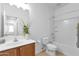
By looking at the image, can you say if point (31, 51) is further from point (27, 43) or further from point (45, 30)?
point (45, 30)

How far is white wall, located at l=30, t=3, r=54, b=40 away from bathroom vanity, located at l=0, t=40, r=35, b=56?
13 centimetres

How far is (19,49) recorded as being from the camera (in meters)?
1.42

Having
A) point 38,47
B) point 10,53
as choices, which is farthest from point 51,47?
point 10,53

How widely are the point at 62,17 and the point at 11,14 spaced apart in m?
0.71

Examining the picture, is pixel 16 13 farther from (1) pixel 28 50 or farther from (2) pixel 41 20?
(1) pixel 28 50

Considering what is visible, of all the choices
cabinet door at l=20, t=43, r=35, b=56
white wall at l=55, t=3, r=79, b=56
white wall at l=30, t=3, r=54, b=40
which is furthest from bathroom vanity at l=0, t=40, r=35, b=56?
white wall at l=55, t=3, r=79, b=56

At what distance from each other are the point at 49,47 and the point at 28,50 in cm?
30

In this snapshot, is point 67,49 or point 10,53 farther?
point 67,49

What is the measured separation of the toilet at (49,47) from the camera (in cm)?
147

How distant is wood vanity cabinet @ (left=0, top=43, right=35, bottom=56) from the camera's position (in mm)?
1312

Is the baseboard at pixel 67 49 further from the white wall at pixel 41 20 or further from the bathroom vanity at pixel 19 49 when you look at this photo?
the bathroom vanity at pixel 19 49

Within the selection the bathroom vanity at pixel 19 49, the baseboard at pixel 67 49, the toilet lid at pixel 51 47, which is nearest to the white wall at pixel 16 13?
the bathroom vanity at pixel 19 49

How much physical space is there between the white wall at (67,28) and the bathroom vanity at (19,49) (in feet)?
1.19

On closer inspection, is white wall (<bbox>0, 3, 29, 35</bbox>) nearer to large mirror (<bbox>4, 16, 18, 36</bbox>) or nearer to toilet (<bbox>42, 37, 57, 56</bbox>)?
large mirror (<bbox>4, 16, 18, 36</bbox>)
